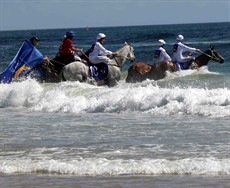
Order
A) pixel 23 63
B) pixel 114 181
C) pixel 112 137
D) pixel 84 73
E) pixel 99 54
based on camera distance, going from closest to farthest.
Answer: pixel 114 181
pixel 112 137
pixel 99 54
pixel 84 73
pixel 23 63

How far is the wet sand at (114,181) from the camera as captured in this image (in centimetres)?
827

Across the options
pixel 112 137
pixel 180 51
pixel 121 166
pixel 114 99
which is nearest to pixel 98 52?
pixel 180 51

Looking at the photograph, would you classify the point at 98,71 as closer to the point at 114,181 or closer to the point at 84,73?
the point at 84,73

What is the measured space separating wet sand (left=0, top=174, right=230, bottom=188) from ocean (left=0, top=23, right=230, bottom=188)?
12mm

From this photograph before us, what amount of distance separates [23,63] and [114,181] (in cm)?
1306

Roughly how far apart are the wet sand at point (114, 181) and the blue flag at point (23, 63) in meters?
12.1

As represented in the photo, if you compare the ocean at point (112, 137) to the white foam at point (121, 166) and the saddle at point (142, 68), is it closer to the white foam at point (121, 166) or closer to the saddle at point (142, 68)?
the white foam at point (121, 166)

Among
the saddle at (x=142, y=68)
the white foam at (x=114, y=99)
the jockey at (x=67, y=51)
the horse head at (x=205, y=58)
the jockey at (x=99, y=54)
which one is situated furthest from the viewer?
the horse head at (x=205, y=58)

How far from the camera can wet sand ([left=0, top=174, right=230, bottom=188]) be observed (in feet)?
27.1

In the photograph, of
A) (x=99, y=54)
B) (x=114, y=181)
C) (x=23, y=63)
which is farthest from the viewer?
(x=23, y=63)

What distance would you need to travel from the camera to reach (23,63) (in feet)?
69.4

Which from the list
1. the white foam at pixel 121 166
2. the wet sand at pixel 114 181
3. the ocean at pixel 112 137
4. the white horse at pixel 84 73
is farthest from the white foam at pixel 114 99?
the wet sand at pixel 114 181

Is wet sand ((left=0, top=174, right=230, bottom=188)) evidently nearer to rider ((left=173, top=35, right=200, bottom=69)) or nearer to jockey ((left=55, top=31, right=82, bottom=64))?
jockey ((left=55, top=31, right=82, bottom=64))

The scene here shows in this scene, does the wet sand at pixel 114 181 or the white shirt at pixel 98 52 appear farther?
the white shirt at pixel 98 52
